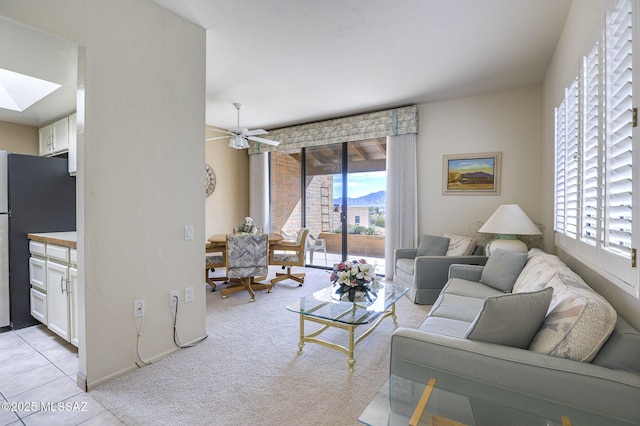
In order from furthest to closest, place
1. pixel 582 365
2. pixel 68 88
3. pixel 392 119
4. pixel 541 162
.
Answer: pixel 392 119
pixel 541 162
pixel 68 88
pixel 582 365

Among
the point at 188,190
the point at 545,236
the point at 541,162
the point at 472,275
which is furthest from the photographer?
the point at 541,162

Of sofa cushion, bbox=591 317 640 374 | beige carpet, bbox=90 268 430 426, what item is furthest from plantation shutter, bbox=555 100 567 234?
beige carpet, bbox=90 268 430 426

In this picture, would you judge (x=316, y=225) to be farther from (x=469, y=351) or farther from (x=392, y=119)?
(x=469, y=351)

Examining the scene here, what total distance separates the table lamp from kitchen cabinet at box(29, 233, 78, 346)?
393cm

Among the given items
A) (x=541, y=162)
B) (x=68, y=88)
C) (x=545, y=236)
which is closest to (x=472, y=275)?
(x=545, y=236)

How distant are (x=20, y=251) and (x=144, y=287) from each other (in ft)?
5.62

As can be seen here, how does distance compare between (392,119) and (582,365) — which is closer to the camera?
(582,365)

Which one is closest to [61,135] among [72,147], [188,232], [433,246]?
[72,147]

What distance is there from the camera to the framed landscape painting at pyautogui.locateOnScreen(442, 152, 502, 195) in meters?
4.10

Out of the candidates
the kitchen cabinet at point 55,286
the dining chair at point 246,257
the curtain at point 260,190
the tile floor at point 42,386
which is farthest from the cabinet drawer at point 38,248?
the curtain at point 260,190

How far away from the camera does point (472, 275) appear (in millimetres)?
3057

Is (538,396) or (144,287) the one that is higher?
(144,287)

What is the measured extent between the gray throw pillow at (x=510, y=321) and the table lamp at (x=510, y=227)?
211cm

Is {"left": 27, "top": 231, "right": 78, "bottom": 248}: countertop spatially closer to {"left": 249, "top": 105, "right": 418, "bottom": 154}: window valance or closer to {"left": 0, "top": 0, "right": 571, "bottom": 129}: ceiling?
{"left": 0, "top": 0, "right": 571, "bottom": 129}: ceiling
